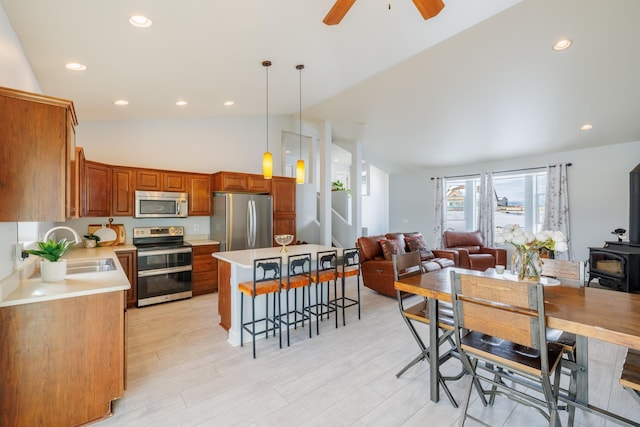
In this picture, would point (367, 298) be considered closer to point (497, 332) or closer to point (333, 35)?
point (497, 332)

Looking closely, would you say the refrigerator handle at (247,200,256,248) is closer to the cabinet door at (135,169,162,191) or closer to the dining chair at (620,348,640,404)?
the cabinet door at (135,169,162,191)

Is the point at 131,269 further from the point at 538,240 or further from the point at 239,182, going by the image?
the point at 538,240

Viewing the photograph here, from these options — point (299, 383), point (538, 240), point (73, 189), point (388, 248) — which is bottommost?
point (299, 383)

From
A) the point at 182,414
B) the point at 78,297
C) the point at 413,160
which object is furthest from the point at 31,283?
the point at 413,160

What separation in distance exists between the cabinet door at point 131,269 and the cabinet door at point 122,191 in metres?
0.68

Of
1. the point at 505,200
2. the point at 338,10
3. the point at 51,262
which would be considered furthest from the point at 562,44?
the point at 51,262

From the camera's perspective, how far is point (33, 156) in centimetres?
165

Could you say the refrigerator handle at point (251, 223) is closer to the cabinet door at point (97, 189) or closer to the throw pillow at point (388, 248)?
the cabinet door at point (97, 189)

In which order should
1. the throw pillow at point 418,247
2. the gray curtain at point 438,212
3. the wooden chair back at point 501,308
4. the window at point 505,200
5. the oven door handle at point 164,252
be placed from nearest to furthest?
the wooden chair back at point 501,308
the oven door handle at point 164,252
the throw pillow at point 418,247
the window at point 505,200
the gray curtain at point 438,212

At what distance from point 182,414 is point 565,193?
23.9ft

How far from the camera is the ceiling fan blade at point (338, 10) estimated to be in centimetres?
171

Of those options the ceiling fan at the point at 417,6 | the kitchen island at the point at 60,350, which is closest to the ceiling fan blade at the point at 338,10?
the ceiling fan at the point at 417,6

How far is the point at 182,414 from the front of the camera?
196 cm

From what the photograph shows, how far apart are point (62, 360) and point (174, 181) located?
328cm
